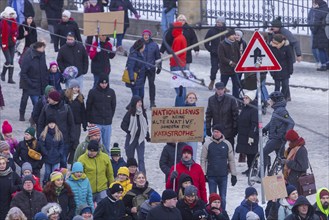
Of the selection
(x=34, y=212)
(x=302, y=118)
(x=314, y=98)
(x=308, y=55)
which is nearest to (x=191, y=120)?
(x=34, y=212)

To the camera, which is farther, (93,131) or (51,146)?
(51,146)

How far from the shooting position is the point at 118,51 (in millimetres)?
33438

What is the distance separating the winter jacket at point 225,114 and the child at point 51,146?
8.36 ft

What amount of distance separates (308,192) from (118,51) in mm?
11331

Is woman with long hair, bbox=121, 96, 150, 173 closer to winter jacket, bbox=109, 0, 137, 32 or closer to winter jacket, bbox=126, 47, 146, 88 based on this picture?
winter jacket, bbox=126, 47, 146, 88

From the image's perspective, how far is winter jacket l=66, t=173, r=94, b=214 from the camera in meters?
21.6

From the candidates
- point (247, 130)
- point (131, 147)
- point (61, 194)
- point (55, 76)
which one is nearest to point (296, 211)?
point (61, 194)

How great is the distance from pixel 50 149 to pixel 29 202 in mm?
3056

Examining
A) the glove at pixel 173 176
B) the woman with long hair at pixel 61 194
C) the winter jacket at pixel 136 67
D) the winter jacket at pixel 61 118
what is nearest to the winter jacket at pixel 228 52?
the winter jacket at pixel 136 67

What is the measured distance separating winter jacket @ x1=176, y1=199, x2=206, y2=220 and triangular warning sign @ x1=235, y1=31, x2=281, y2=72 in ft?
6.61

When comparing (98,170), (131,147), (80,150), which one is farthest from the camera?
(131,147)

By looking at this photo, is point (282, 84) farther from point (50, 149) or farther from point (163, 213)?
point (163, 213)

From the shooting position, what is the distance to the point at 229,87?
3166cm

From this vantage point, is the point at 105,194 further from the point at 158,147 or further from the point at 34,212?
the point at 158,147
